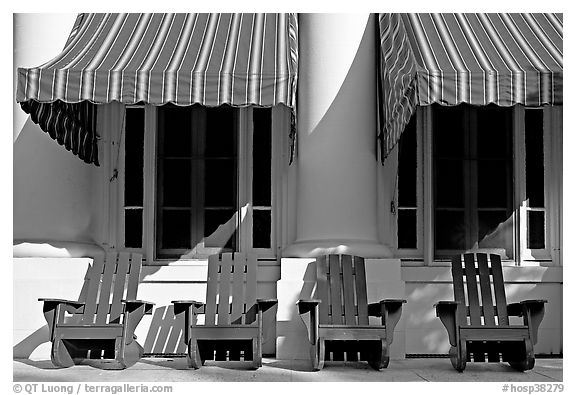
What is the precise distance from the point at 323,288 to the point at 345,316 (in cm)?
36

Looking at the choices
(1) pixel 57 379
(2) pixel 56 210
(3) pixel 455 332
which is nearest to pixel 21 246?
(2) pixel 56 210

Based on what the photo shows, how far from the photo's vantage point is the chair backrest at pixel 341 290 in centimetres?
820

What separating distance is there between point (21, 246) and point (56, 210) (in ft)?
1.64

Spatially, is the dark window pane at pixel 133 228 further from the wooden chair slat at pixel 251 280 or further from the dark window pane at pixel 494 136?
the dark window pane at pixel 494 136

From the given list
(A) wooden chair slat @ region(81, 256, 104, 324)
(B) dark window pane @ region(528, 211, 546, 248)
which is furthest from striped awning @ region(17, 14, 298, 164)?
(B) dark window pane @ region(528, 211, 546, 248)

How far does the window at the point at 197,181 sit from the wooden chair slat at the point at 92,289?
87 cm

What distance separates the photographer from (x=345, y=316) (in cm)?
822

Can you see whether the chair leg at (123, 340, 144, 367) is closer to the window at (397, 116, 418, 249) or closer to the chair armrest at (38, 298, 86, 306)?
the chair armrest at (38, 298, 86, 306)

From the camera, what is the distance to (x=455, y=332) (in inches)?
305

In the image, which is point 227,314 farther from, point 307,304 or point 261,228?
point 261,228

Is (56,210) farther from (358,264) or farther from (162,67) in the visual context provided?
(358,264)

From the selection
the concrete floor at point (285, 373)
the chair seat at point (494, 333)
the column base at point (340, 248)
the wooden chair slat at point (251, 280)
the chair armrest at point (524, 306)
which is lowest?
the concrete floor at point (285, 373)

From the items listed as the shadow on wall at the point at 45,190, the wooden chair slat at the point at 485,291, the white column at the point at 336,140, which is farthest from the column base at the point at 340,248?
the shadow on wall at the point at 45,190

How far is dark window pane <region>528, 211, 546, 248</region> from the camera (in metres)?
9.51
